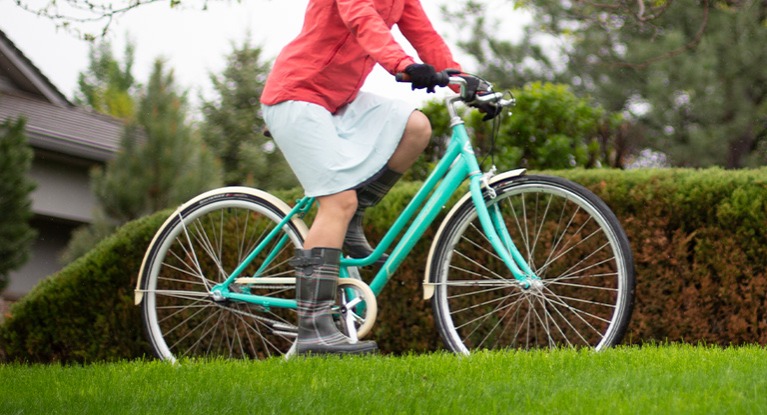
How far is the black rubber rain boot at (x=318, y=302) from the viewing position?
4148 millimetres

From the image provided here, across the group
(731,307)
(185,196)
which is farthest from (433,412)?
(185,196)

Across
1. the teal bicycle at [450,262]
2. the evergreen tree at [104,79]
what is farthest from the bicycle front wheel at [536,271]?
the evergreen tree at [104,79]

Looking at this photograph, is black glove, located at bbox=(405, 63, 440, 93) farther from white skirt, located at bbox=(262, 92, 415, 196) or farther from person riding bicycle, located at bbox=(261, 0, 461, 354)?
white skirt, located at bbox=(262, 92, 415, 196)

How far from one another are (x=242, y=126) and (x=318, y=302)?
525 inches

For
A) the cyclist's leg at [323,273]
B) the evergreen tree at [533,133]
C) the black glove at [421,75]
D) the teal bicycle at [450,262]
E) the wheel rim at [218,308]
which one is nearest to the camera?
the black glove at [421,75]

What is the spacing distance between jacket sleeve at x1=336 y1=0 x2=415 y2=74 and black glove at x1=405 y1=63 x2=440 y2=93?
0.18 feet

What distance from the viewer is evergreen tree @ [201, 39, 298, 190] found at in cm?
1647

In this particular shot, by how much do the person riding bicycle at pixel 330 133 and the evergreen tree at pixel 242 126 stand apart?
12.1 m

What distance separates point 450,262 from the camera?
4969 mm

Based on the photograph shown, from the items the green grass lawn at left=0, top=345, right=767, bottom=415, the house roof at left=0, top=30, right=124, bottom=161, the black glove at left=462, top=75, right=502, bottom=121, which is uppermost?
the house roof at left=0, top=30, right=124, bottom=161

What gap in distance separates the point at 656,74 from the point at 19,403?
14637 mm

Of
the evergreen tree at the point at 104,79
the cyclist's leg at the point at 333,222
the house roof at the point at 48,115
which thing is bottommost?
the cyclist's leg at the point at 333,222

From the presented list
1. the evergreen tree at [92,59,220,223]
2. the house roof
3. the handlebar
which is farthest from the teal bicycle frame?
the house roof

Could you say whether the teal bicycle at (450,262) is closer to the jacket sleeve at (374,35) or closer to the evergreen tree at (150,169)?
the jacket sleeve at (374,35)
